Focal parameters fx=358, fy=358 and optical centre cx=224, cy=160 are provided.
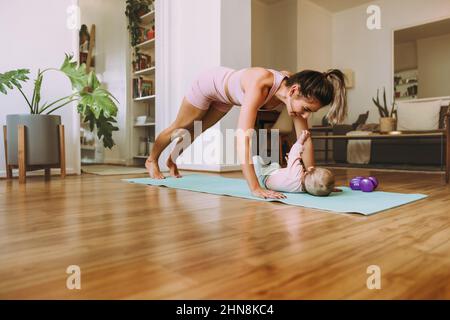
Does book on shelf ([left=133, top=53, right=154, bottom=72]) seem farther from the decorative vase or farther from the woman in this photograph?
the decorative vase

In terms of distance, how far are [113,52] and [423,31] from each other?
4396mm

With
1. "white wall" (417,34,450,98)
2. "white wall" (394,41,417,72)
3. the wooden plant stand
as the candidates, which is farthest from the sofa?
the wooden plant stand

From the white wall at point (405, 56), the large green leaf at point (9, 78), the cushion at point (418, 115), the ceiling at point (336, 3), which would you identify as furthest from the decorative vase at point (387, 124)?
the large green leaf at point (9, 78)

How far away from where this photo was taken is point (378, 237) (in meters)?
0.97

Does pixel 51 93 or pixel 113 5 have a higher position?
pixel 113 5

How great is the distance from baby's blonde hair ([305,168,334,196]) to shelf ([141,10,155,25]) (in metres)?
3.30

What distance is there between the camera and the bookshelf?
4465 millimetres

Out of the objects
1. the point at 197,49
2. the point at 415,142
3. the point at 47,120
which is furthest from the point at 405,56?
the point at 47,120

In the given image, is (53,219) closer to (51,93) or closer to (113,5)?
(51,93)

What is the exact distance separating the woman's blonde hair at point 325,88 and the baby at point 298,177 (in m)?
0.19

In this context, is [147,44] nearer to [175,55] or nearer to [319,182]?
[175,55]

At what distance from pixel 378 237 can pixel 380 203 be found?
57 cm
